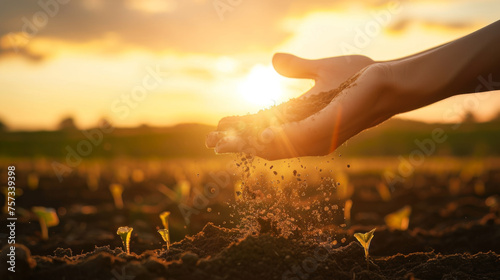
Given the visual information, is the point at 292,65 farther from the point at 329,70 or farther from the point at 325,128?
the point at 325,128

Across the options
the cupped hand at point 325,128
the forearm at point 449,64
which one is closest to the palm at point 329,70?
the cupped hand at point 325,128

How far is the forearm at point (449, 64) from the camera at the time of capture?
3260 millimetres

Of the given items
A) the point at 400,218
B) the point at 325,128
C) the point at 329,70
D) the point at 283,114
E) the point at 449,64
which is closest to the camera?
the point at 325,128

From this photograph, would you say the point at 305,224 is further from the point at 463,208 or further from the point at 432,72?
the point at 463,208

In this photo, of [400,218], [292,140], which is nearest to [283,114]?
[292,140]

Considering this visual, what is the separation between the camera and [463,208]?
7477mm

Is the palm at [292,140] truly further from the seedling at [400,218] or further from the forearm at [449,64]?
the seedling at [400,218]

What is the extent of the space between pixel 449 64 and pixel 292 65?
135cm

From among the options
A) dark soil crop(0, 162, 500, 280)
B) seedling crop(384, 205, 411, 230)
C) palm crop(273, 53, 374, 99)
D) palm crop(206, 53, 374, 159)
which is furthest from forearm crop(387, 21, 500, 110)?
seedling crop(384, 205, 411, 230)

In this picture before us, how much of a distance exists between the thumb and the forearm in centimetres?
102

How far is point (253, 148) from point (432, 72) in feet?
4.55


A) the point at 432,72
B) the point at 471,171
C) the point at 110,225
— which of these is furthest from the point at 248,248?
the point at 471,171

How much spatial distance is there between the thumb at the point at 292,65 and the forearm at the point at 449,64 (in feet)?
3.35

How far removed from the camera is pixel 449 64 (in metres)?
3.29
